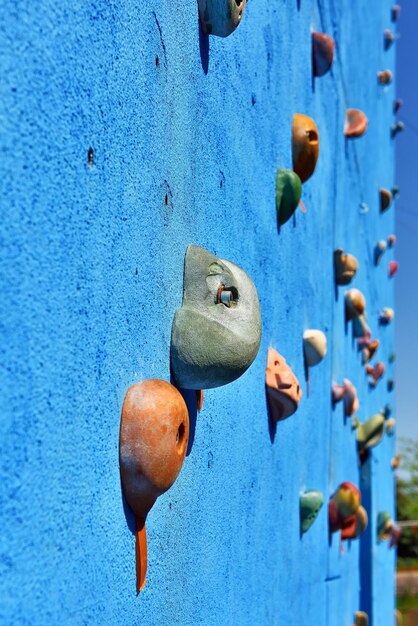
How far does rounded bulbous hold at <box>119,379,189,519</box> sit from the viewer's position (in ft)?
3.31

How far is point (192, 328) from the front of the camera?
1205 millimetres

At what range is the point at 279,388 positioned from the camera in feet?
6.32

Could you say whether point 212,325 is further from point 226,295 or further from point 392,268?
point 392,268

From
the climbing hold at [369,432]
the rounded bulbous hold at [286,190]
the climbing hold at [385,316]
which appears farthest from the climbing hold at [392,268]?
the rounded bulbous hold at [286,190]

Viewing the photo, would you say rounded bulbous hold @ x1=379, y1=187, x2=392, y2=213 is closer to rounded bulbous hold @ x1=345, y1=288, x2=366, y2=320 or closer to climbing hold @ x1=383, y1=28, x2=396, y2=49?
climbing hold @ x1=383, y1=28, x2=396, y2=49

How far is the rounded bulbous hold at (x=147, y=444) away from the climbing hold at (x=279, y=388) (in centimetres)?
87

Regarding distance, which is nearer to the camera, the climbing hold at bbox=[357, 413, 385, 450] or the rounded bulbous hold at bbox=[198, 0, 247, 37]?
the rounded bulbous hold at bbox=[198, 0, 247, 37]

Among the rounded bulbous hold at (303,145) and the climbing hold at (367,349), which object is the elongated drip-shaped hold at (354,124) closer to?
the climbing hold at (367,349)

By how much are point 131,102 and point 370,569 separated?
14.9 feet

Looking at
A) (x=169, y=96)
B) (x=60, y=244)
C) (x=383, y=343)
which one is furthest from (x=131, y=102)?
(x=383, y=343)

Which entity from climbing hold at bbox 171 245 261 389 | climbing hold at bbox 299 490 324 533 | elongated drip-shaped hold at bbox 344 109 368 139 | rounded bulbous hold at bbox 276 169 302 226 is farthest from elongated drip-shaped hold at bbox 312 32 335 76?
climbing hold at bbox 171 245 261 389

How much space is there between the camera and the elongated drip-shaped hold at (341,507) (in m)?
2.99

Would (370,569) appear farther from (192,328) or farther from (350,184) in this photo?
(192,328)

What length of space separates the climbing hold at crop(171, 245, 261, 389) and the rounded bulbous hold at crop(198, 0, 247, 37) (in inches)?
15.1
